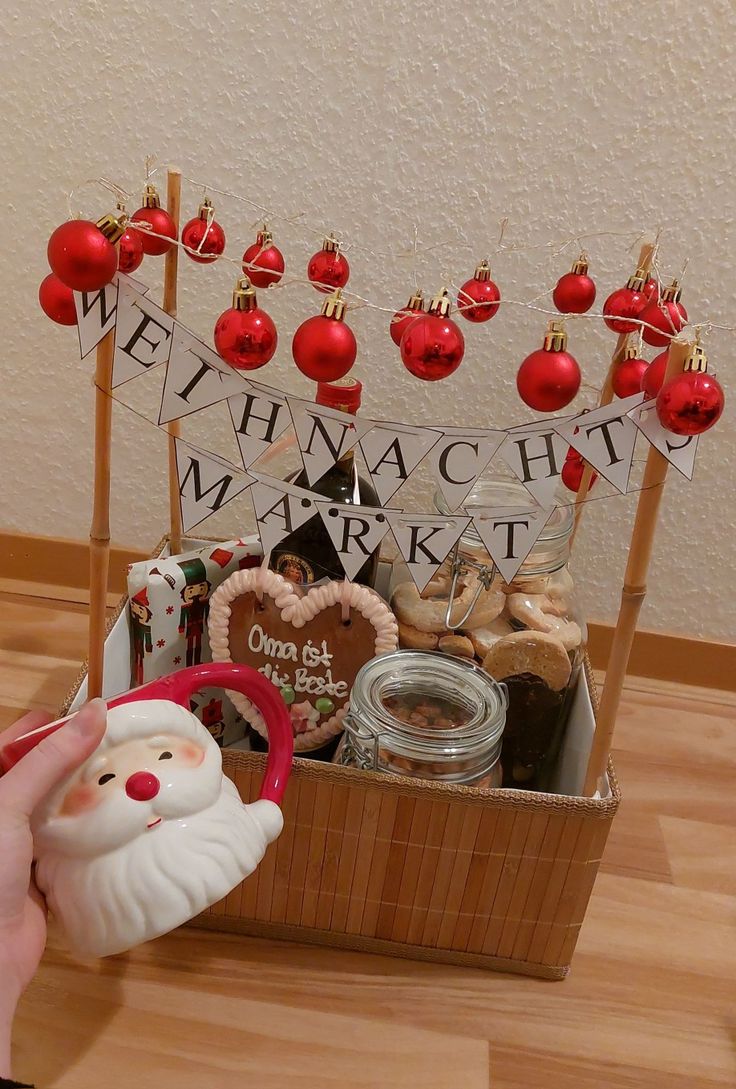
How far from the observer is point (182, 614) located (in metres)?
0.75

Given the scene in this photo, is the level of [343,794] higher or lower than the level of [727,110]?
lower

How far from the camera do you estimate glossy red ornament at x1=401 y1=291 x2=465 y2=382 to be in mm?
496

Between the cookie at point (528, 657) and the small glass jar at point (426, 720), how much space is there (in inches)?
0.8

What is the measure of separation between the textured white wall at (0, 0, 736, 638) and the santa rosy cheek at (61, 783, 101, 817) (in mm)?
662

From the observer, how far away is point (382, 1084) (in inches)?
24.4

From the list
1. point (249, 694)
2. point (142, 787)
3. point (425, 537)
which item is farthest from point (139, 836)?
point (425, 537)

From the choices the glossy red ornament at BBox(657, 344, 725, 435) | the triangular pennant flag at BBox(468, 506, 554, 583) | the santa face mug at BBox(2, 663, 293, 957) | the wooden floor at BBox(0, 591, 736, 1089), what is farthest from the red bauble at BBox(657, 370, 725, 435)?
the wooden floor at BBox(0, 591, 736, 1089)

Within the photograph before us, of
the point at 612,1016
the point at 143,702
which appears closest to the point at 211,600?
the point at 143,702

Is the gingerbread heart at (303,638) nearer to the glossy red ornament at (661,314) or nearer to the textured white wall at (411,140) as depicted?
the glossy red ornament at (661,314)

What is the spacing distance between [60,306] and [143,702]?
26 cm

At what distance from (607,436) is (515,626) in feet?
0.80

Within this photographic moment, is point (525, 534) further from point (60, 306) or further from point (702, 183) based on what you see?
point (702, 183)

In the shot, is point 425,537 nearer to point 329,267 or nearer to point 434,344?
point 434,344

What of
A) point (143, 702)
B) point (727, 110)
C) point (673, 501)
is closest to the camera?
Answer: point (143, 702)
